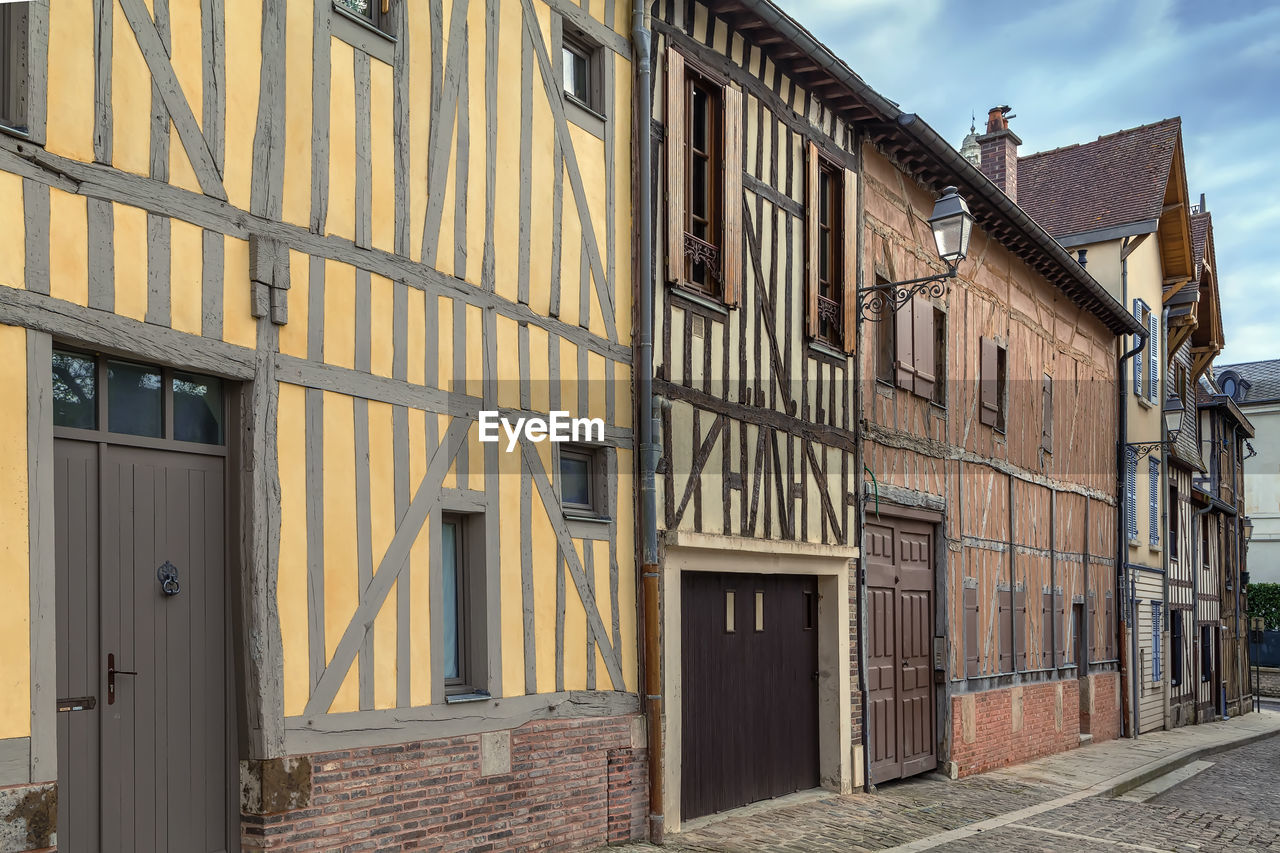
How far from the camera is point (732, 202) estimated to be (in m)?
9.46

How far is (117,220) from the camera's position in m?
5.11

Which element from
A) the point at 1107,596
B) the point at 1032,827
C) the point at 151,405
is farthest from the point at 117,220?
the point at 1107,596

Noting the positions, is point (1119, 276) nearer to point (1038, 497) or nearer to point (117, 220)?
point (1038, 497)

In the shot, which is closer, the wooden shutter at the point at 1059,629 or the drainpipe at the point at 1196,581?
the wooden shutter at the point at 1059,629

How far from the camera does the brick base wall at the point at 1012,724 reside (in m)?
13.2

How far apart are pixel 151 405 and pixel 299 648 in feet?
4.22

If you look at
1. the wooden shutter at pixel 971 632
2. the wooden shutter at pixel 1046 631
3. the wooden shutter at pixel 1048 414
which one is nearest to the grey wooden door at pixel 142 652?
the wooden shutter at pixel 971 632

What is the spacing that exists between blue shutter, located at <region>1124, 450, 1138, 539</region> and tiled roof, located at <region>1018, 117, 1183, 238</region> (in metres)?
3.79

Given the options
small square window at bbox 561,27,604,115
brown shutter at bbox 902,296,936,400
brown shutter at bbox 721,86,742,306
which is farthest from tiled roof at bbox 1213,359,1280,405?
small square window at bbox 561,27,604,115

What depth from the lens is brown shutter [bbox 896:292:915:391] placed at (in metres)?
12.3

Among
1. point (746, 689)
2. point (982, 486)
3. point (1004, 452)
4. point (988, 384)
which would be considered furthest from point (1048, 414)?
point (746, 689)

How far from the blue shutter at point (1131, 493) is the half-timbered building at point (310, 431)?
565 inches

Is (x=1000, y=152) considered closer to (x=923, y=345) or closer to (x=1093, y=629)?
(x=1093, y=629)

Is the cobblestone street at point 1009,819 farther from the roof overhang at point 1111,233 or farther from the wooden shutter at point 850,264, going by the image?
the roof overhang at point 1111,233
